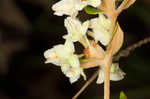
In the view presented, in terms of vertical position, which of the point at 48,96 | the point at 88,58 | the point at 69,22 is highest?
the point at 69,22

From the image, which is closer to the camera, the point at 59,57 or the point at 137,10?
the point at 59,57

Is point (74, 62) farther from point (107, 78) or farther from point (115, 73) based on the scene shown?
point (115, 73)

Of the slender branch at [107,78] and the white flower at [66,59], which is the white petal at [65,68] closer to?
the white flower at [66,59]

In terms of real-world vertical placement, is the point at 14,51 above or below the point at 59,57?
below

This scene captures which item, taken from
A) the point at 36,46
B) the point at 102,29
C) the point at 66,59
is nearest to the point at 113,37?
the point at 102,29

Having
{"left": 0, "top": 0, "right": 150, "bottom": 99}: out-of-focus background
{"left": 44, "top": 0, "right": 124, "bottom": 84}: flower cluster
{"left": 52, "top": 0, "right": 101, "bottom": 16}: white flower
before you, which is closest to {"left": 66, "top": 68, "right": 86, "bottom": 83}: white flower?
{"left": 44, "top": 0, "right": 124, "bottom": 84}: flower cluster

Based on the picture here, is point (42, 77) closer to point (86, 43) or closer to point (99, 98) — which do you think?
point (99, 98)

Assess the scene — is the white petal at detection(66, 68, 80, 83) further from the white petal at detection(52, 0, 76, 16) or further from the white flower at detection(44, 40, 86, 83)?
the white petal at detection(52, 0, 76, 16)

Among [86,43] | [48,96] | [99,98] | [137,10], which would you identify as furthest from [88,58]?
[48,96]
